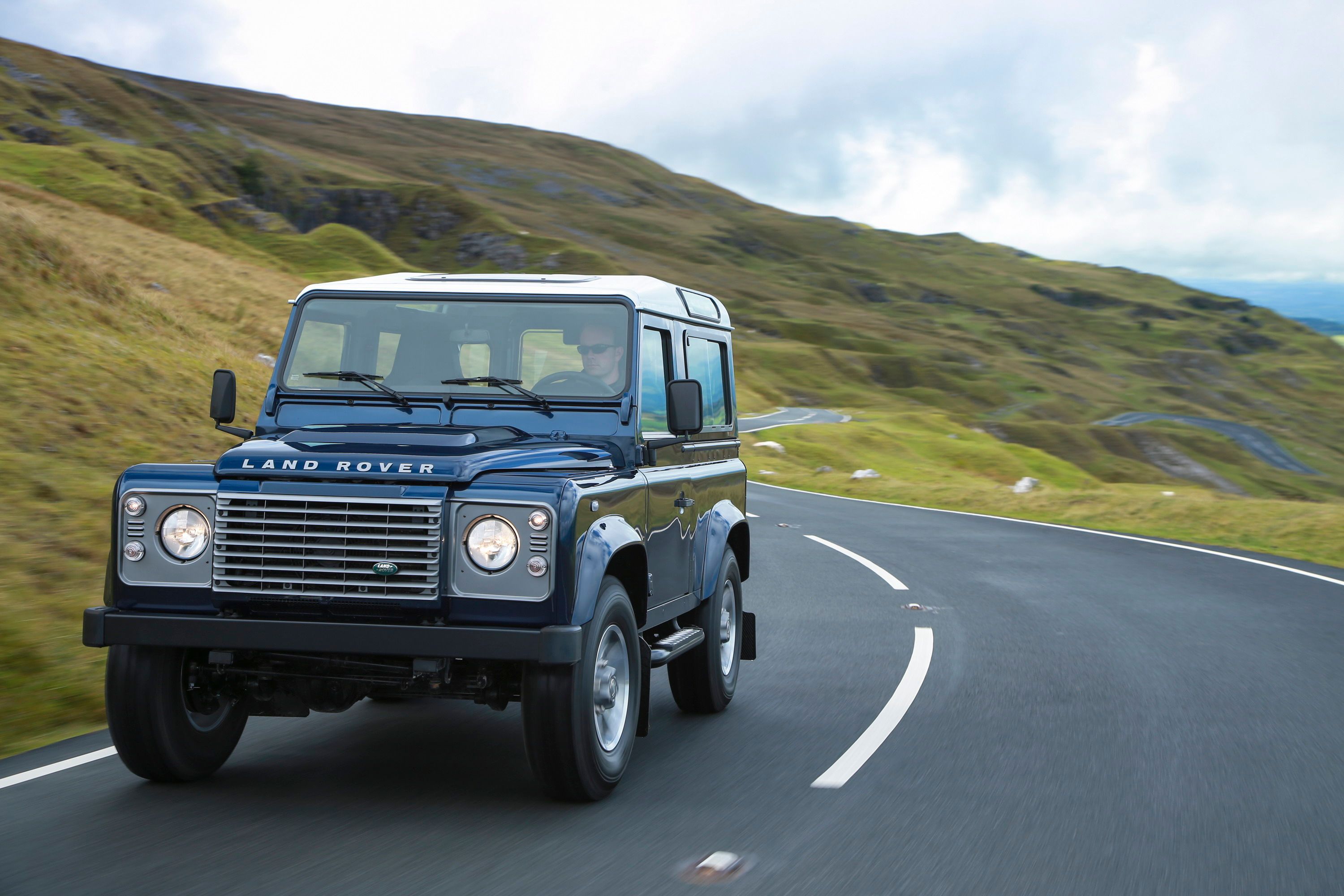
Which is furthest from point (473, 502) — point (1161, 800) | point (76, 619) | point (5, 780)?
point (76, 619)

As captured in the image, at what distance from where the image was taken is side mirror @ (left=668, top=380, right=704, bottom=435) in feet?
19.2

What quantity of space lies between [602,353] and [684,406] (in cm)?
54

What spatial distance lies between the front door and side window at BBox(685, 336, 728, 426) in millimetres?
443

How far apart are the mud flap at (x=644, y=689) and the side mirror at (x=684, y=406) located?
104 cm

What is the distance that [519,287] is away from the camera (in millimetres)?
6254

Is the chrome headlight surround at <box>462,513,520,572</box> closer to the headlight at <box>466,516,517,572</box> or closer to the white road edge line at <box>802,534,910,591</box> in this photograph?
the headlight at <box>466,516,517,572</box>

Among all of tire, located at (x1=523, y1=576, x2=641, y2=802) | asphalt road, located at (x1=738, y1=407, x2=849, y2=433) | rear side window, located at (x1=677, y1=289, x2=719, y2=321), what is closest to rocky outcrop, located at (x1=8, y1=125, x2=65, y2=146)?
asphalt road, located at (x1=738, y1=407, x2=849, y2=433)

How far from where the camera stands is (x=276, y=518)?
4.76 meters

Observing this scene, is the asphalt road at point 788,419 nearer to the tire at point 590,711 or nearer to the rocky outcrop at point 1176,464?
the rocky outcrop at point 1176,464

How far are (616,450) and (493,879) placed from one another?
2.29 metres

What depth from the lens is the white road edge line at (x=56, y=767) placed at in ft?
17.1

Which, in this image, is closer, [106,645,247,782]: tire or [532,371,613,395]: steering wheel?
[106,645,247,782]: tire

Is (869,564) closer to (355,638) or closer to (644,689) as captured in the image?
(644,689)

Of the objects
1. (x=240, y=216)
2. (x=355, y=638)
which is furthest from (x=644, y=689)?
(x=240, y=216)
